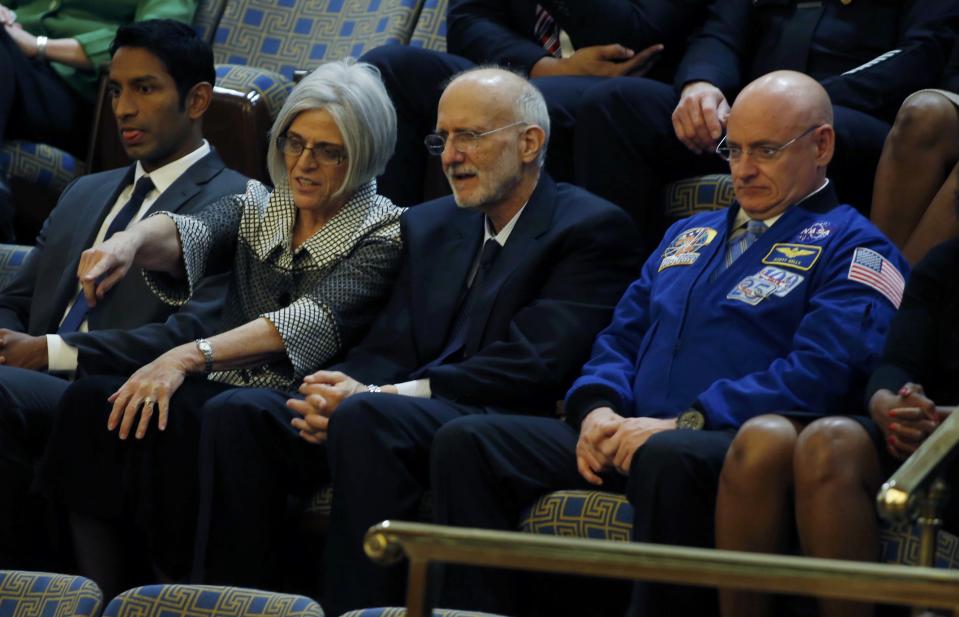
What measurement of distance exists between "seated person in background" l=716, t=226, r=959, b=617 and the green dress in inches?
106

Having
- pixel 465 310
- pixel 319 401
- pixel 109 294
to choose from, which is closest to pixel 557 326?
pixel 465 310

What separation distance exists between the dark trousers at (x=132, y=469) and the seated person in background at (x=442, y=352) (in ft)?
0.34

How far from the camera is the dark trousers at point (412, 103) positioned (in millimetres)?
3820

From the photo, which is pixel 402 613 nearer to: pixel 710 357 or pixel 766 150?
pixel 710 357

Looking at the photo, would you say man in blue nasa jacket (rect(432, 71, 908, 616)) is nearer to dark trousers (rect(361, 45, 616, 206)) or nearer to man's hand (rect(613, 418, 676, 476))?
man's hand (rect(613, 418, 676, 476))

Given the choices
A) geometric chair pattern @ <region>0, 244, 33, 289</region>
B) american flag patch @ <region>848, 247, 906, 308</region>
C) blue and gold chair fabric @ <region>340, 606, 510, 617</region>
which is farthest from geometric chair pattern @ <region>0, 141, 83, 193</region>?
blue and gold chair fabric @ <region>340, 606, 510, 617</region>

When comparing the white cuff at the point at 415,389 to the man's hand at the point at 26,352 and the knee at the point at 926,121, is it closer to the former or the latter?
the man's hand at the point at 26,352

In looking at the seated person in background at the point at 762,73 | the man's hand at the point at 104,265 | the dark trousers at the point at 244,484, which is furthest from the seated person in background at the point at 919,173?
the man's hand at the point at 104,265

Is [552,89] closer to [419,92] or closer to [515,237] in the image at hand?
[419,92]

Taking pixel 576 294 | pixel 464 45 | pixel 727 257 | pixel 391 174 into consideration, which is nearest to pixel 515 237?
pixel 576 294

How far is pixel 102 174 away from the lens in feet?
12.6

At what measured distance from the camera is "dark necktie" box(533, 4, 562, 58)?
3.96 metres

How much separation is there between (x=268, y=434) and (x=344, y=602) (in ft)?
1.25

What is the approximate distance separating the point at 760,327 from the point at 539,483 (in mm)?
464
